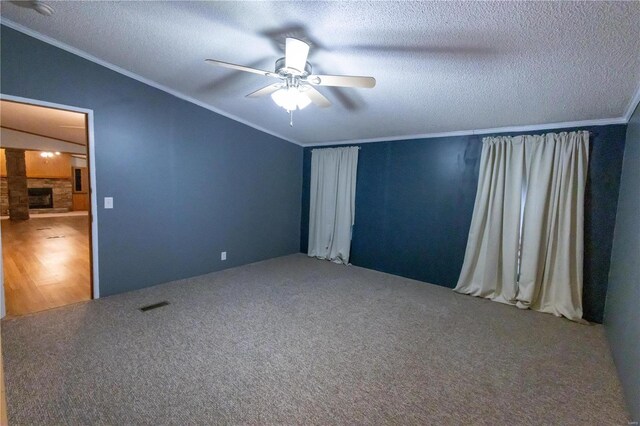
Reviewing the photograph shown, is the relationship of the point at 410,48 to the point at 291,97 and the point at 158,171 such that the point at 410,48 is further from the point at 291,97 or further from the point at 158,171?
the point at 158,171

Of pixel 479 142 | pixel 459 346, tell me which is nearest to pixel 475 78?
pixel 479 142

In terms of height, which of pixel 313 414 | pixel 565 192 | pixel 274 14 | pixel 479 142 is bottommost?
pixel 313 414

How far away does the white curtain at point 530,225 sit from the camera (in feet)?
10.1

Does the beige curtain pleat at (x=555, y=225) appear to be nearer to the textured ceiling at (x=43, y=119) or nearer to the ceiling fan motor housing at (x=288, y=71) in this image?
the ceiling fan motor housing at (x=288, y=71)

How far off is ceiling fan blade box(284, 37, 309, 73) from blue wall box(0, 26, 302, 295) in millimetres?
2294

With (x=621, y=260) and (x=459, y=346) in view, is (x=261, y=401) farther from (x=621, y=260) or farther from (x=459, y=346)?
(x=621, y=260)

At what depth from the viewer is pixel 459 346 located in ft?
8.20

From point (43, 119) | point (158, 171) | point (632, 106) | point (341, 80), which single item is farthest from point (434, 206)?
point (43, 119)

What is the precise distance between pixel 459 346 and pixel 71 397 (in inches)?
110

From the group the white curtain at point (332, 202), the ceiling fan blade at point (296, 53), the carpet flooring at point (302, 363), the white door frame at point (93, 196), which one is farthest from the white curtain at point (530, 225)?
the white door frame at point (93, 196)

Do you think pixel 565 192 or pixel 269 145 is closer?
pixel 565 192

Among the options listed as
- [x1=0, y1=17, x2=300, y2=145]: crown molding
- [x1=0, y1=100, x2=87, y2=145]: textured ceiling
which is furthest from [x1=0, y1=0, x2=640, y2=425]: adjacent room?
[x1=0, y1=100, x2=87, y2=145]: textured ceiling

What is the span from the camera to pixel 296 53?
189 centimetres

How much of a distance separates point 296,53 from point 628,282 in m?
2.93
